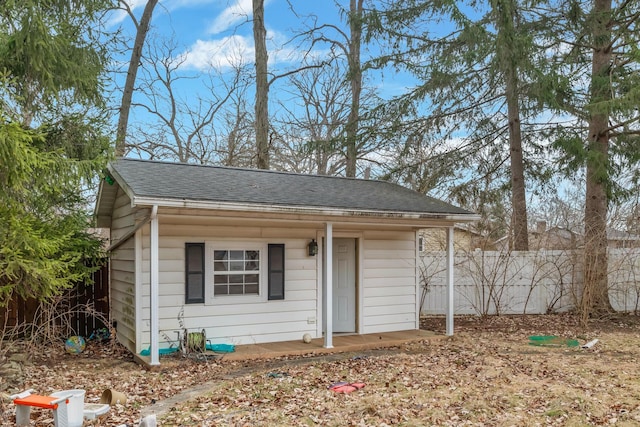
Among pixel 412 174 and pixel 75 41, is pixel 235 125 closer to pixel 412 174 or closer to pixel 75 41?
pixel 412 174

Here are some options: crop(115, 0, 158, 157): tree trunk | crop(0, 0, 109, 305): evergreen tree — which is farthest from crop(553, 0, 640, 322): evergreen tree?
crop(115, 0, 158, 157): tree trunk

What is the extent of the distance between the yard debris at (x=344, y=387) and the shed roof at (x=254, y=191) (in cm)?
273

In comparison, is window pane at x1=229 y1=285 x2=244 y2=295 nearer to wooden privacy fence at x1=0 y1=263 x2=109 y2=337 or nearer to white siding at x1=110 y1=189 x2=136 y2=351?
white siding at x1=110 y1=189 x2=136 y2=351

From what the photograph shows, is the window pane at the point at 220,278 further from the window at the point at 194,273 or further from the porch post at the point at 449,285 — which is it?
the porch post at the point at 449,285

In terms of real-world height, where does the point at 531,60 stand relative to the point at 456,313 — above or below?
above

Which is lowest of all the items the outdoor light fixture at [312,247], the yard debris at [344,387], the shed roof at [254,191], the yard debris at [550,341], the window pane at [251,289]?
the yard debris at [550,341]

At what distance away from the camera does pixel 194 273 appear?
8.12 meters

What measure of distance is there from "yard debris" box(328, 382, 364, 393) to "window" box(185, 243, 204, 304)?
294 centimetres

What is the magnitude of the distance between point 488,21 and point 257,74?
6.54 metres

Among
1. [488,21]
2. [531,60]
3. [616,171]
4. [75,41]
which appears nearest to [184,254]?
[75,41]

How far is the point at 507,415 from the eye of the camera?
5102mm

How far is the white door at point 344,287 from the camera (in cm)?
966

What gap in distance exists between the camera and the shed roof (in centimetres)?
714

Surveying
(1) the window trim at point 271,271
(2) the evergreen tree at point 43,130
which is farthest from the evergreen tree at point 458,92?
(2) the evergreen tree at point 43,130
